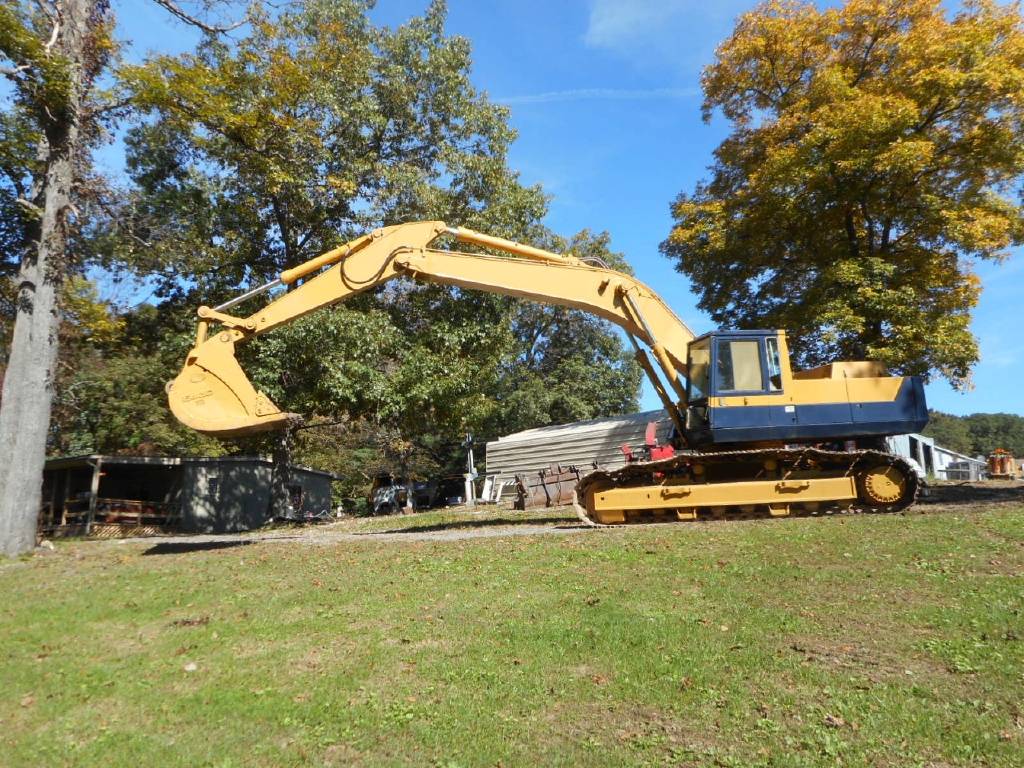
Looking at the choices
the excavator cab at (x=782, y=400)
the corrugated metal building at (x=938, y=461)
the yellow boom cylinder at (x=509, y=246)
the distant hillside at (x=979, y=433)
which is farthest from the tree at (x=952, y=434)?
the yellow boom cylinder at (x=509, y=246)

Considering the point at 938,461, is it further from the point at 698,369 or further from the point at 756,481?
the point at 698,369

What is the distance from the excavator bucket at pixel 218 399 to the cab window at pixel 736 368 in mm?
6844

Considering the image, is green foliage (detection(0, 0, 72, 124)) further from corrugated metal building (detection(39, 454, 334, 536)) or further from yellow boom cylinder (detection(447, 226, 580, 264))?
corrugated metal building (detection(39, 454, 334, 536))

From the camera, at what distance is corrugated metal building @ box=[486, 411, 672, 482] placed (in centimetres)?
2364

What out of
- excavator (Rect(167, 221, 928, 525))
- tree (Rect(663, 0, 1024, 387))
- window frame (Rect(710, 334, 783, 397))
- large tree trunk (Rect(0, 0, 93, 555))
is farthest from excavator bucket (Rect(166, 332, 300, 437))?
tree (Rect(663, 0, 1024, 387))

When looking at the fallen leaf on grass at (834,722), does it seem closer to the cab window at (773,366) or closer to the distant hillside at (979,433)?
the cab window at (773,366)

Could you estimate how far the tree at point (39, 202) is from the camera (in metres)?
11.6

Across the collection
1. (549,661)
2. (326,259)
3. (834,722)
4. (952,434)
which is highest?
(952,434)

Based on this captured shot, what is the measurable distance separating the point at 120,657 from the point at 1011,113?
2099cm

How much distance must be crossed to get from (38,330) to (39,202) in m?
2.53

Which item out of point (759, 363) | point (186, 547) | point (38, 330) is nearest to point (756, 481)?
point (759, 363)

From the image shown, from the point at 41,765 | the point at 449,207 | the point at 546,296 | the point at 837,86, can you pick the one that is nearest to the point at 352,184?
the point at 449,207

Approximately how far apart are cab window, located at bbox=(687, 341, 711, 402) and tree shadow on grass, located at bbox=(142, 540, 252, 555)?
8.59 m

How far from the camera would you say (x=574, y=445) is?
25109mm
